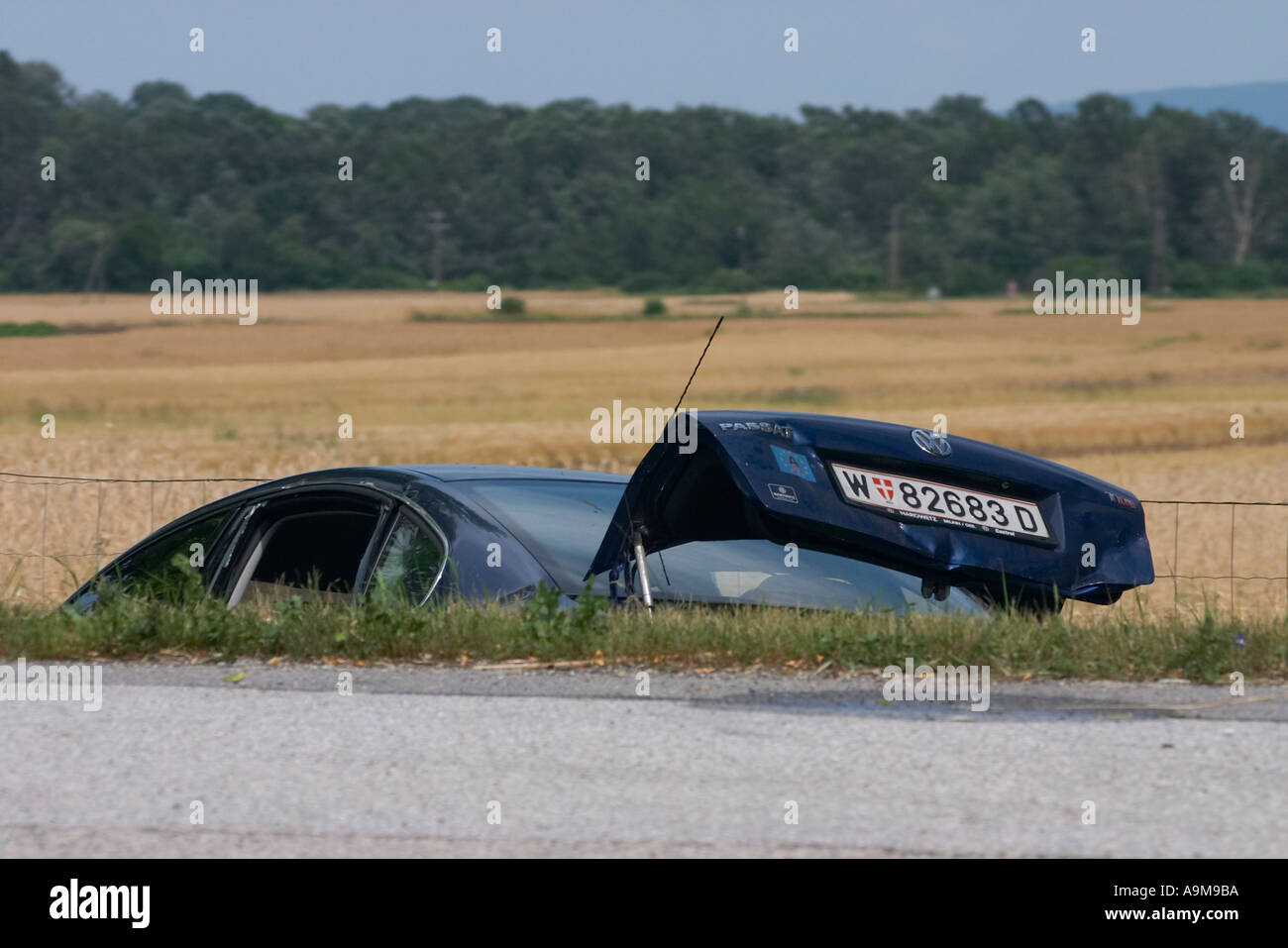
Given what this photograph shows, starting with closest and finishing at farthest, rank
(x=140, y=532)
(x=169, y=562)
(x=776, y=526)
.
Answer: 1. (x=776, y=526)
2. (x=169, y=562)
3. (x=140, y=532)

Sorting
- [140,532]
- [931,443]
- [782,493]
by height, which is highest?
[931,443]

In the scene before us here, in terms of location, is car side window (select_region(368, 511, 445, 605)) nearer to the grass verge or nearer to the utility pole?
the grass verge

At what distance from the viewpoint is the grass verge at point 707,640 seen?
5.66 metres

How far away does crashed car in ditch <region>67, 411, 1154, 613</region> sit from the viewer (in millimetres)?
5629

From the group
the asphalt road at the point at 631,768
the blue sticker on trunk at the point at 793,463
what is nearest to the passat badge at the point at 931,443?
the blue sticker on trunk at the point at 793,463

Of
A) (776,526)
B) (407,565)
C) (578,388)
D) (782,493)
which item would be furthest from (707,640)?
(578,388)

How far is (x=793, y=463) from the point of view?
18.3ft

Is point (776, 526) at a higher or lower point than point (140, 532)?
higher

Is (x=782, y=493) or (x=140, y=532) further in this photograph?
(x=140, y=532)

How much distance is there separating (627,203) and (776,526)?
271ft

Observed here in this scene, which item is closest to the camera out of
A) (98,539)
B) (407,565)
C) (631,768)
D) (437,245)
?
(631,768)

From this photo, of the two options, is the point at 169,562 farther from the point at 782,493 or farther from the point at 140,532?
the point at 140,532

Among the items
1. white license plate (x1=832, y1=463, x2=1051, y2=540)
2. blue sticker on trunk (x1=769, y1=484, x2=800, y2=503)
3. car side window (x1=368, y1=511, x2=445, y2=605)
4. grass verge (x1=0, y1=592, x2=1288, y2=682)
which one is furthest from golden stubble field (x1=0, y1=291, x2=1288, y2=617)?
blue sticker on trunk (x1=769, y1=484, x2=800, y2=503)

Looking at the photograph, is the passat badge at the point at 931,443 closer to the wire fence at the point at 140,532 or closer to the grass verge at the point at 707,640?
the grass verge at the point at 707,640
